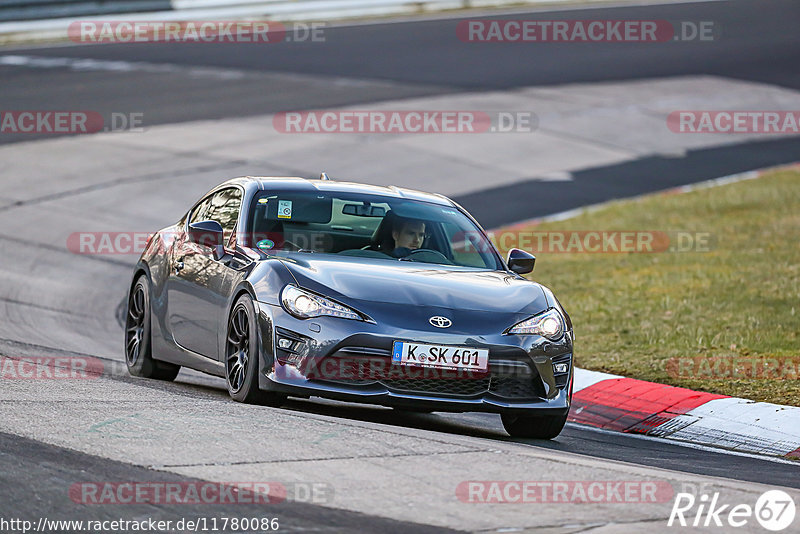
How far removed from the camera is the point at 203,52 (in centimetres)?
3142

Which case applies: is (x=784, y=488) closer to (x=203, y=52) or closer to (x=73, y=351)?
(x=73, y=351)

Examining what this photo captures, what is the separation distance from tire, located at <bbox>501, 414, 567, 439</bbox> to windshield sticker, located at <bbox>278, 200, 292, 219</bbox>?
1893 millimetres

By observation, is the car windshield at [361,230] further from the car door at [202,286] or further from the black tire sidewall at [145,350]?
the black tire sidewall at [145,350]

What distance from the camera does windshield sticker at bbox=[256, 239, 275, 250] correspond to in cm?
859

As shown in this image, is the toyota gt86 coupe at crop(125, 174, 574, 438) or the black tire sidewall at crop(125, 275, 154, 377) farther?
the black tire sidewall at crop(125, 275, 154, 377)

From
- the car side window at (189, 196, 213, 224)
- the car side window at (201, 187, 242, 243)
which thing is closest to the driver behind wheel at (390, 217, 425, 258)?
the car side window at (201, 187, 242, 243)

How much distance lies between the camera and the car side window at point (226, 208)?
29.9ft

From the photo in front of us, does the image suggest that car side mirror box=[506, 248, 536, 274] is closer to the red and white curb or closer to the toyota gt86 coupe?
the toyota gt86 coupe

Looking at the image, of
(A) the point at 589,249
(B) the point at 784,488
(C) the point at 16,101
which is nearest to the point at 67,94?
(C) the point at 16,101

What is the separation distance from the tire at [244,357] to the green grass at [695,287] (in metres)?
3.78

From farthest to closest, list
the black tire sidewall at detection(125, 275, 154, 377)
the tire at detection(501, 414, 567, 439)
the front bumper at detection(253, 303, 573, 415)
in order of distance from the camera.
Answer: the black tire sidewall at detection(125, 275, 154, 377), the tire at detection(501, 414, 567, 439), the front bumper at detection(253, 303, 573, 415)

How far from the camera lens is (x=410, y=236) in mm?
8984

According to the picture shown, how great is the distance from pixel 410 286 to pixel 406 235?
111 cm

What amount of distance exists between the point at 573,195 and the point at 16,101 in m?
10.5
